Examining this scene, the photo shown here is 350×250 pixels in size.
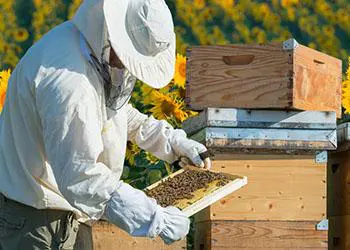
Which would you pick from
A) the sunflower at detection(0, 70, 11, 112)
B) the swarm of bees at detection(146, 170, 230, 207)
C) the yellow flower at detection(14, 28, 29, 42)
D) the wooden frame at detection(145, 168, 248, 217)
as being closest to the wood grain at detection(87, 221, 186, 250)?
Answer: the swarm of bees at detection(146, 170, 230, 207)

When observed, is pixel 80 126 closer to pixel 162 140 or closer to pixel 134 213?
pixel 134 213

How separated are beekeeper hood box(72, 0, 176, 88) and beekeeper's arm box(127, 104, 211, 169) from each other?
53cm

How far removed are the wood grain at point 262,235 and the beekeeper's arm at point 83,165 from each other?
1.49 m

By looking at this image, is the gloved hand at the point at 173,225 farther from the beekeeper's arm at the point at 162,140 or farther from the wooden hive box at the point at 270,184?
the wooden hive box at the point at 270,184

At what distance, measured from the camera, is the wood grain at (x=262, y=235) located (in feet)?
14.3

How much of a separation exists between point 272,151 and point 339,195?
1.80 ft

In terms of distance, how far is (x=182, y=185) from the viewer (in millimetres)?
3619

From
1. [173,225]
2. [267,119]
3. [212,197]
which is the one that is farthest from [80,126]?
[267,119]

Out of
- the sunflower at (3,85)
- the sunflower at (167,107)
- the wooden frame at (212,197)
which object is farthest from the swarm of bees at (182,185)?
the sunflower at (3,85)

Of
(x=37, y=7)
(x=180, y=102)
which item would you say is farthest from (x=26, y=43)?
(x=180, y=102)

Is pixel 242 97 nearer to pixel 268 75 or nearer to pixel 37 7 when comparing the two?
pixel 268 75

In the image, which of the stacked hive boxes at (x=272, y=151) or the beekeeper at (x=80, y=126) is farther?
the stacked hive boxes at (x=272, y=151)

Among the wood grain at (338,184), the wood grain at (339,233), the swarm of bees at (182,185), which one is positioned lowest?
the wood grain at (339,233)

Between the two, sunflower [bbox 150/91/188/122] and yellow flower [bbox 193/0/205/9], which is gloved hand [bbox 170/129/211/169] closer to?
sunflower [bbox 150/91/188/122]
